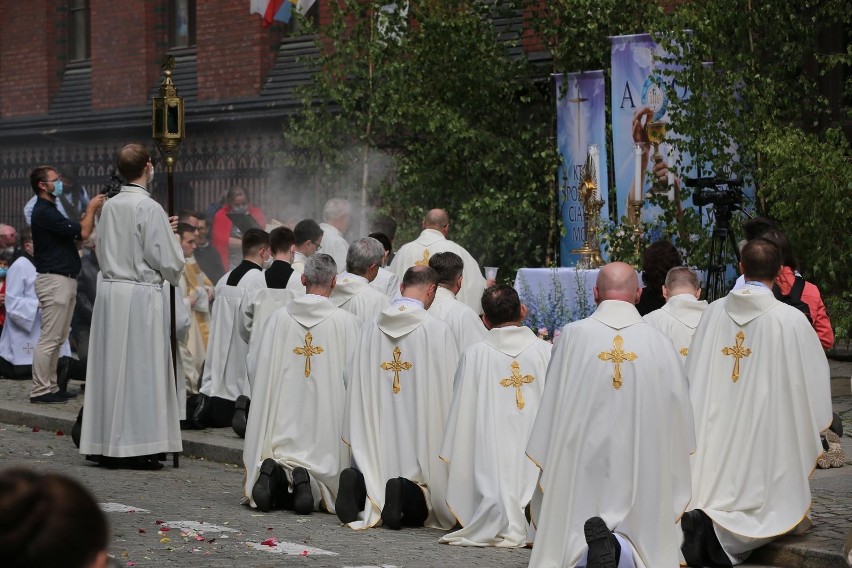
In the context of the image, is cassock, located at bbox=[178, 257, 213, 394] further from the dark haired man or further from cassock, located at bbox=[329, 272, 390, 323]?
cassock, located at bbox=[329, 272, 390, 323]

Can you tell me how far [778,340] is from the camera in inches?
294

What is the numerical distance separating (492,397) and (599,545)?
193 cm

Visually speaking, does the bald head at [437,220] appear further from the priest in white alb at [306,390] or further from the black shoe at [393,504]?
the black shoe at [393,504]

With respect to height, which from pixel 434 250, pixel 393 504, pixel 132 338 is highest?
pixel 434 250

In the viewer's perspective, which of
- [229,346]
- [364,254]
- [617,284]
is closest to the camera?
[617,284]

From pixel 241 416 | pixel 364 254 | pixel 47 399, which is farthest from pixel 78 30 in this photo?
pixel 364 254

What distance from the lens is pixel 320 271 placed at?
9094 millimetres

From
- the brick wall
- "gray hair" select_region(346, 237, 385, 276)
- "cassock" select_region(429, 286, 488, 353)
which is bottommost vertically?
"cassock" select_region(429, 286, 488, 353)

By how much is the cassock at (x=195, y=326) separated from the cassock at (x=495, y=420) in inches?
218

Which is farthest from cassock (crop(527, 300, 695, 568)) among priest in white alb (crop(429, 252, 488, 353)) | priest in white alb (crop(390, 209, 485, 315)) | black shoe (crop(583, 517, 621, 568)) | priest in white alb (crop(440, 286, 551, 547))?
priest in white alb (crop(390, 209, 485, 315))

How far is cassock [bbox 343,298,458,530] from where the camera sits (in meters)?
8.57

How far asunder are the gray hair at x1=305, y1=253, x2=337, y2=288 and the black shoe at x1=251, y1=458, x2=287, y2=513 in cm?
114

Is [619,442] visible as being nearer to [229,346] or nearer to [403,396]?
[403,396]

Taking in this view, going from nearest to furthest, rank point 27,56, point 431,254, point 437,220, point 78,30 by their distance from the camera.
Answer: point 431,254 → point 437,220 → point 78,30 → point 27,56
